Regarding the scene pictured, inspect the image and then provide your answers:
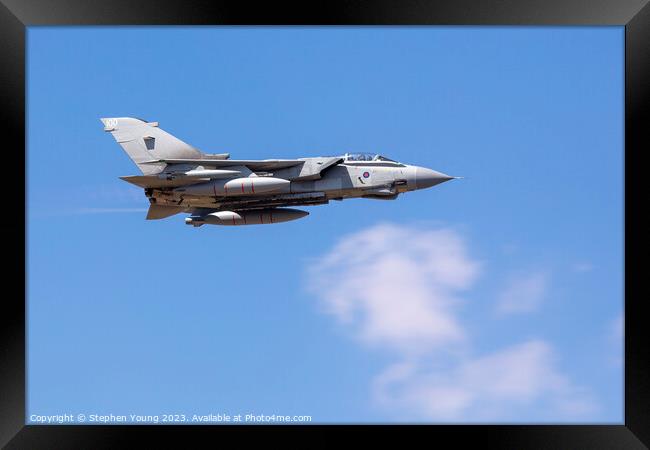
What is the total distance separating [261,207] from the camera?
34250 mm

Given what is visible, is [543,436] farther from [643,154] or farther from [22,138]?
[22,138]

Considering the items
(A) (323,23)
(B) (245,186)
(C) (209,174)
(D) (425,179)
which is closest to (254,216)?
(B) (245,186)

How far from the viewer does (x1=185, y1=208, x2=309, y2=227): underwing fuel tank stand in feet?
112

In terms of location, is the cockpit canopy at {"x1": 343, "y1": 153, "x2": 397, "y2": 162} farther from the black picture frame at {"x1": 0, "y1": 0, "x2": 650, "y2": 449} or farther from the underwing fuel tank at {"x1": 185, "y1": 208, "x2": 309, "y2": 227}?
the black picture frame at {"x1": 0, "y1": 0, "x2": 650, "y2": 449}

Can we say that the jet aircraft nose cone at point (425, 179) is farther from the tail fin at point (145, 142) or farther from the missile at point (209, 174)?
the tail fin at point (145, 142)

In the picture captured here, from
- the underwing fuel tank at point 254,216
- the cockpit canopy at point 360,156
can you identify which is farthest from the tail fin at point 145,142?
the cockpit canopy at point 360,156

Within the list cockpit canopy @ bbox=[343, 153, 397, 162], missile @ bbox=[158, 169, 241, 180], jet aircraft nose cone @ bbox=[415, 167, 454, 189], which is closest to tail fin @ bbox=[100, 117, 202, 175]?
missile @ bbox=[158, 169, 241, 180]

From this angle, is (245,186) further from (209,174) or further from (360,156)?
(360,156)

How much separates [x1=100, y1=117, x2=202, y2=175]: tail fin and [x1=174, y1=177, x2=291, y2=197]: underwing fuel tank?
2.44 metres

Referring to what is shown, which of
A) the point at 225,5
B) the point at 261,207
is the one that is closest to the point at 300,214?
the point at 261,207

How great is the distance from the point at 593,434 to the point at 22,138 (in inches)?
577

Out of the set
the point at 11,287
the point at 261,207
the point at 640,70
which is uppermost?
the point at 640,70

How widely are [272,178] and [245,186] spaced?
3.68 ft

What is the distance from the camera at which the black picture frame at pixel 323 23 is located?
1923 cm
